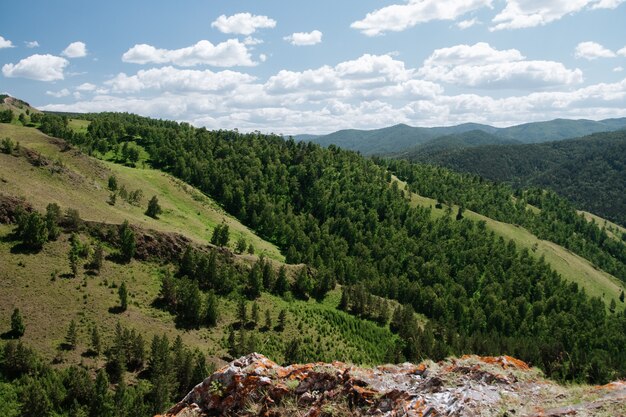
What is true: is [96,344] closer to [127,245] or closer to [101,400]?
[101,400]

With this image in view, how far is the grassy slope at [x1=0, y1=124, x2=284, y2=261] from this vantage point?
307ft

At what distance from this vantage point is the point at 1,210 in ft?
262

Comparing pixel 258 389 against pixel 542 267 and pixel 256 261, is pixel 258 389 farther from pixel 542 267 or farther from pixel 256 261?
pixel 542 267

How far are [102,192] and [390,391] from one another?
366 feet

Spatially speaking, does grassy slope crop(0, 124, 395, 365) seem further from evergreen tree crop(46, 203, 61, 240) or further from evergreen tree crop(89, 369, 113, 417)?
evergreen tree crop(89, 369, 113, 417)

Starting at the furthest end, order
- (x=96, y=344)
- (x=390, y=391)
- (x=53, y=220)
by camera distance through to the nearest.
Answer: (x=53, y=220) → (x=96, y=344) → (x=390, y=391)

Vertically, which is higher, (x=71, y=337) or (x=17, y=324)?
(x=17, y=324)

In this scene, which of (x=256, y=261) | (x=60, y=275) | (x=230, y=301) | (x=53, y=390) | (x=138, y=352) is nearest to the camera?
(x=53, y=390)

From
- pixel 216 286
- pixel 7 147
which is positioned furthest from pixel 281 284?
pixel 7 147

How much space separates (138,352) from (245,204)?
4322 inches

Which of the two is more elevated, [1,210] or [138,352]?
[1,210]

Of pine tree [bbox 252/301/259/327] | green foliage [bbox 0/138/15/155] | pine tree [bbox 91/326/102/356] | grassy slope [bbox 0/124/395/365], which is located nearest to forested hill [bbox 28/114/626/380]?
grassy slope [bbox 0/124/395/365]

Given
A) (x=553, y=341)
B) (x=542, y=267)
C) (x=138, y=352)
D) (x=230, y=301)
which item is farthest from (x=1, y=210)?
(x=542, y=267)

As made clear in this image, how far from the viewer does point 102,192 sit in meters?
110
